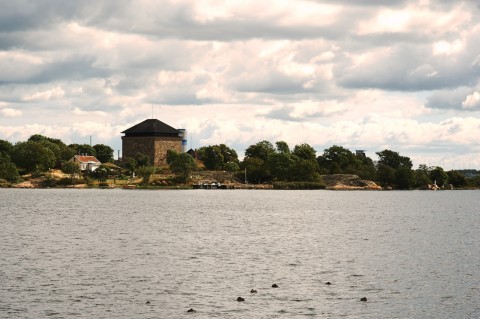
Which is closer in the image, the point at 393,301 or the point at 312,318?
the point at 312,318

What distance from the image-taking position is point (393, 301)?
132 feet

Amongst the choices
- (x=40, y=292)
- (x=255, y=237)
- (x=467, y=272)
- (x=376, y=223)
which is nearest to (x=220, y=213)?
(x=376, y=223)

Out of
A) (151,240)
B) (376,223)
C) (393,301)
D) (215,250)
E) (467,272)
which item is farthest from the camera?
(376,223)

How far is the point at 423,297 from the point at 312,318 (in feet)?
28.4

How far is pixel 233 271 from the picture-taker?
164 ft

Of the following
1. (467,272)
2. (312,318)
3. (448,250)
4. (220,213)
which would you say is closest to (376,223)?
(220,213)

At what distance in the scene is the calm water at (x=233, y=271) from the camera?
125ft

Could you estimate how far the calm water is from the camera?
3800 centimetres

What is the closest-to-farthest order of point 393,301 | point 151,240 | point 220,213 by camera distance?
point 393,301 → point 151,240 → point 220,213

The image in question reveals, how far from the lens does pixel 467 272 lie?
168 feet

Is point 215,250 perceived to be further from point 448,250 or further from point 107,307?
point 107,307

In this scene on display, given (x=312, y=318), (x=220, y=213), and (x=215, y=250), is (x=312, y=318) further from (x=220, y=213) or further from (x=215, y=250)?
(x=220, y=213)

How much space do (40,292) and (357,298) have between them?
17.0 meters

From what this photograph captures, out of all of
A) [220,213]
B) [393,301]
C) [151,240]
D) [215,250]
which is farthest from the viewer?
[220,213]
